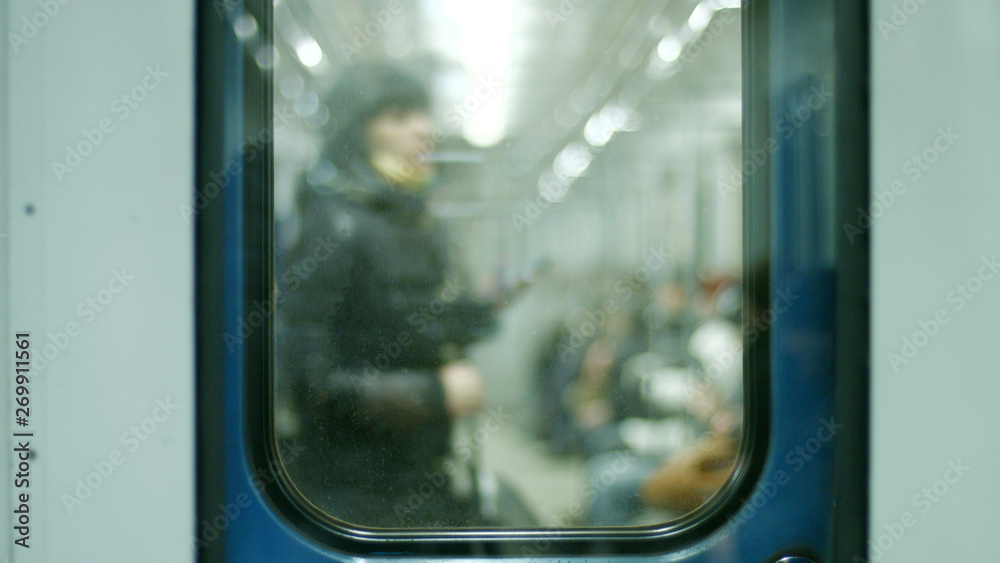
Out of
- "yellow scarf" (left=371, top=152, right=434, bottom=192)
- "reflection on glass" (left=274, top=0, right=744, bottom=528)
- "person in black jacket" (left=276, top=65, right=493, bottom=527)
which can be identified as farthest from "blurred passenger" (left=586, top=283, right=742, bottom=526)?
"yellow scarf" (left=371, top=152, right=434, bottom=192)

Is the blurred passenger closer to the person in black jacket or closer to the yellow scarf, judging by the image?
the person in black jacket

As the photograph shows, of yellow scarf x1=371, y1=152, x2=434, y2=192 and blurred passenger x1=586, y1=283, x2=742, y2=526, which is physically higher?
yellow scarf x1=371, y1=152, x2=434, y2=192

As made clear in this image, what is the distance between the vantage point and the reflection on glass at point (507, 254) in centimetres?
98

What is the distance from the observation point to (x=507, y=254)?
974 mm

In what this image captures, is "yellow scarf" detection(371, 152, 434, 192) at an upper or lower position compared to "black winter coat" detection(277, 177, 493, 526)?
upper

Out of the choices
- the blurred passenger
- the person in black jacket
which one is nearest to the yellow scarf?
the person in black jacket

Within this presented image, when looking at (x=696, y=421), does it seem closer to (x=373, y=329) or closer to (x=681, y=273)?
(x=681, y=273)

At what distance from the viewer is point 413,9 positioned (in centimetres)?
98

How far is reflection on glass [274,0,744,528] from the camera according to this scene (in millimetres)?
978

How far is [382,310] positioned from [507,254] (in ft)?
0.75

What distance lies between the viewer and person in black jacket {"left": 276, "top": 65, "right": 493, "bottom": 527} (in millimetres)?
985

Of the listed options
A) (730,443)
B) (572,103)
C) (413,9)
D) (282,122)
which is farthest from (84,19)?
(730,443)

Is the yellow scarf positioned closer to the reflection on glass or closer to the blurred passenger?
the reflection on glass

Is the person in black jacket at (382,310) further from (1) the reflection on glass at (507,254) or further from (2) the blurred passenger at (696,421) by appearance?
(2) the blurred passenger at (696,421)
